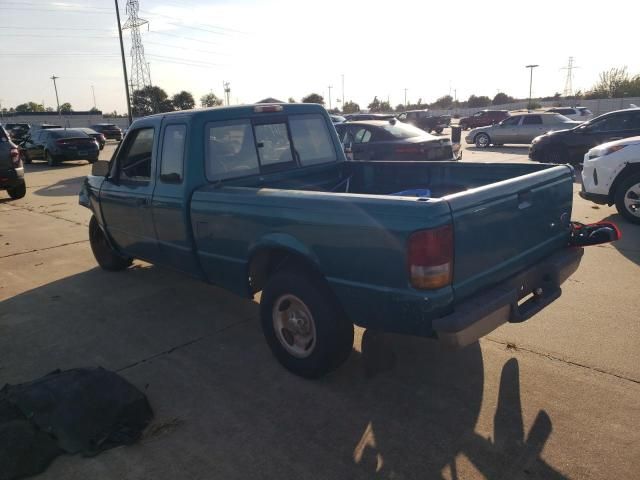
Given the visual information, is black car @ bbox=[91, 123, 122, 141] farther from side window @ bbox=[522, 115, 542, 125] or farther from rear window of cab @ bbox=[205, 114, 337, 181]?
rear window of cab @ bbox=[205, 114, 337, 181]

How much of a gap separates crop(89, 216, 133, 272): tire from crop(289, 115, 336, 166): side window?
2813 millimetres

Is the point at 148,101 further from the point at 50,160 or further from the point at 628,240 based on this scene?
the point at 628,240

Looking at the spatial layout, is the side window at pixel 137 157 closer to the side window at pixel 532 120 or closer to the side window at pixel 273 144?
the side window at pixel 273 144

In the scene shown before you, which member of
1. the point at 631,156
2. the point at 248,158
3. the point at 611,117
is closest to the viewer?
the point at 248,158

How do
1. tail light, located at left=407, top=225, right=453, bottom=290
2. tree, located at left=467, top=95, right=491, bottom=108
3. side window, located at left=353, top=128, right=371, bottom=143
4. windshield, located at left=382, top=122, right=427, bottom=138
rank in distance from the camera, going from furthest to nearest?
1. tree, located at left=467, top=95, right=491, bottom=108
2. side window, located at left=353, top=128, right=371, bottom=143
3. windshield, located at left=382, top=122, right=427, bottom=138
4. tail light, located at left=407, top=225, right=453, bottom=290

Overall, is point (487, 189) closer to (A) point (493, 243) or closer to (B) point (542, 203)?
(A) point (493, 243)

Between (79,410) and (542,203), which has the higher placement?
(542,203)

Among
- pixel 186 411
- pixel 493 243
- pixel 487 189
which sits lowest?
pixel 186 411

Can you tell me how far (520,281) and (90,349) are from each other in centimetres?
349

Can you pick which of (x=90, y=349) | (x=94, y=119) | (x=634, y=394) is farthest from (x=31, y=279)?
(x=94, y=119)

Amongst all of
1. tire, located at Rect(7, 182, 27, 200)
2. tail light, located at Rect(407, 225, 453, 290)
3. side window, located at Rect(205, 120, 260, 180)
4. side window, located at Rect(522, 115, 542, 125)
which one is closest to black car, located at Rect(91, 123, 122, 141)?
tire, located at Rect(7, 182, 27, 200)

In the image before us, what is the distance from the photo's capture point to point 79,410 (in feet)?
9.89

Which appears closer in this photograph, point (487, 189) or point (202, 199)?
point (487, 189)

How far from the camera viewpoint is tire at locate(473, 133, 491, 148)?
21644 mm
